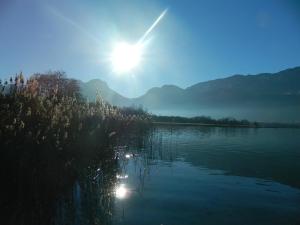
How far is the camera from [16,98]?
1444 centimetres

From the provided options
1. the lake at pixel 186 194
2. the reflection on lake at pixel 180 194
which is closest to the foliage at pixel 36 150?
the reflection on lake at pixel 180 194

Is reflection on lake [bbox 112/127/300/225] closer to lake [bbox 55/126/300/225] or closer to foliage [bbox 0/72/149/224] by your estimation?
lake [bbox 55/126/300/225]

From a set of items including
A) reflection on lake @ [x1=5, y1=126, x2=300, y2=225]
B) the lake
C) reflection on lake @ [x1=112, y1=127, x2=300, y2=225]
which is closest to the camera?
reflection on lake @ [x1=5, y1=126, x2=300, y2=225]

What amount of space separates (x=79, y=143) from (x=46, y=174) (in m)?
3.28

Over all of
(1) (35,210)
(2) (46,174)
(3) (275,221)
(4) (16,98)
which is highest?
(4) (16,98)

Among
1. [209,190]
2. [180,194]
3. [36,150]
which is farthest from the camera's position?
[209,190]

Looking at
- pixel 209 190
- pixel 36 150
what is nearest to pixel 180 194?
pixel 209 190

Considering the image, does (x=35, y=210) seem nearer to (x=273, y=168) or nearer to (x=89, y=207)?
(x=89, y=207)

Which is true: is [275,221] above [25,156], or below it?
below

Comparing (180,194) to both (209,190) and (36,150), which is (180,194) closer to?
(209,190)

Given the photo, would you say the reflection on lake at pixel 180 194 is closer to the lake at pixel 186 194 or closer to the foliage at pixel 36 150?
the lake at pixel 186 194

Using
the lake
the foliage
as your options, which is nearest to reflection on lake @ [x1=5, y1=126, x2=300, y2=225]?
the lake

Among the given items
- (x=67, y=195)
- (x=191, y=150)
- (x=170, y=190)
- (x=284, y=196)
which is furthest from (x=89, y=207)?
(x=191, y=150)

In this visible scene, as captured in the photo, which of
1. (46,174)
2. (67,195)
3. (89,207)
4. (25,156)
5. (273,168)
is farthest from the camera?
(273,168)
